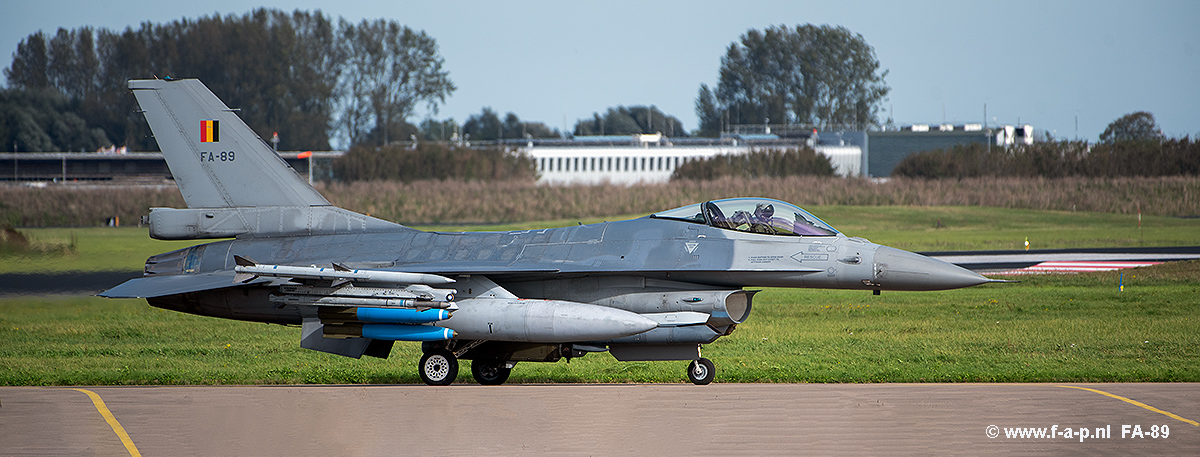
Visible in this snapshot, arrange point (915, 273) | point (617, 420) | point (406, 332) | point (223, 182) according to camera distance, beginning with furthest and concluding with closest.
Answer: point (223, 182) < point (406, 332) < point (915, 273) < point (617, 420)

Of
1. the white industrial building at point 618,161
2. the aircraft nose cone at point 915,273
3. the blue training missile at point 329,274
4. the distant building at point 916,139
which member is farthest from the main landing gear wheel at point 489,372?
the distant building at point 916,139

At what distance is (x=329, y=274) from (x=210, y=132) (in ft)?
12.1

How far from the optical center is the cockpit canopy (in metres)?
12.6

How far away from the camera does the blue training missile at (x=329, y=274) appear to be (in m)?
12.1

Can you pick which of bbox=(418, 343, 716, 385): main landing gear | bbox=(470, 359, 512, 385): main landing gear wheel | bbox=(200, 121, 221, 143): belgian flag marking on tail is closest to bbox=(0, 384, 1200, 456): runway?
bbox=(418, 343, 716, 385): main landing gear

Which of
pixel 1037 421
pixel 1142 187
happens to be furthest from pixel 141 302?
pixel 1142 187

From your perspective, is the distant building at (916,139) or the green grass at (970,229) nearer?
the green grass at (970,229)

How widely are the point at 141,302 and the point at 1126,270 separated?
2520 cm

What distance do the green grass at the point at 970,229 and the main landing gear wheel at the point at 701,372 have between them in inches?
683

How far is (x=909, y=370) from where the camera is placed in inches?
526

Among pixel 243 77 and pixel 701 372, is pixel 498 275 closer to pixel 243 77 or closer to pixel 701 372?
pixel 701 372

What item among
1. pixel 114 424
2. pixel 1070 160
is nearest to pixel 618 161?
pixel 1070 160

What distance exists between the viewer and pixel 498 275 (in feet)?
42.6

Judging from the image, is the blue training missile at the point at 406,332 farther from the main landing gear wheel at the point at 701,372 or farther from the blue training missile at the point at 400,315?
the main landing gear wheel at the point at 701,372
